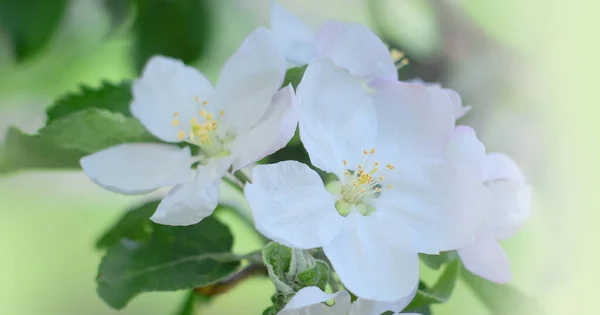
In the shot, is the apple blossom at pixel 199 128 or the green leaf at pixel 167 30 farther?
the green leaf at pixel 167 30

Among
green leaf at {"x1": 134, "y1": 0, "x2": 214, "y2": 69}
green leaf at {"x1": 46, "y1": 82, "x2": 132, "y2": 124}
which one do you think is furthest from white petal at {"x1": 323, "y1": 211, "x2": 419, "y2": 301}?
green leaf at {"x1": 134, "y1": 0, "x2": 214, "y2": 69}

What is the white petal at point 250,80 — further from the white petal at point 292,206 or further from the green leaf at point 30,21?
the green leaf at point 30,21

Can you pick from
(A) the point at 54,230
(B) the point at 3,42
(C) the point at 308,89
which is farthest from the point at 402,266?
(A) the point at 54,230

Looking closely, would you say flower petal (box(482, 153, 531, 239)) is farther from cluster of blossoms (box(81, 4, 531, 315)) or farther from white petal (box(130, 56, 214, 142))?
white petal (box(130, 56, 214, 142))

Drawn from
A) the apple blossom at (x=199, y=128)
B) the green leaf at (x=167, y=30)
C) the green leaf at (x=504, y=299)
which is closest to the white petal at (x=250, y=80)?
the apple blossom at (x=199, y=128)

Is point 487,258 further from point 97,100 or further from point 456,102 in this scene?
point 97,100

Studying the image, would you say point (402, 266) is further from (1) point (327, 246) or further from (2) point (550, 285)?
(2) point (550, 285)
